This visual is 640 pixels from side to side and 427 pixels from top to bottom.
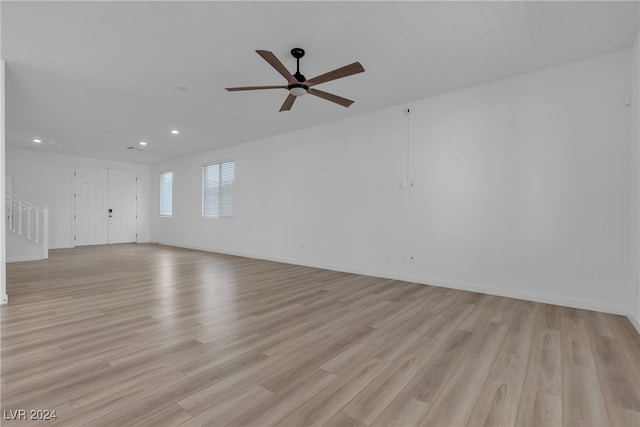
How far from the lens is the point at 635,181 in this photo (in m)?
3.02

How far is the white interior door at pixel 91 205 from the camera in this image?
9.22 metres

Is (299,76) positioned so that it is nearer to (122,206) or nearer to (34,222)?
(34,222)

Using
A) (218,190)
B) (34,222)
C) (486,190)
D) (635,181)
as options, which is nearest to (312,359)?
(486,190)

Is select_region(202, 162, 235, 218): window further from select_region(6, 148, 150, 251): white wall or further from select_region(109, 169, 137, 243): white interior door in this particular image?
select_region(6, 148, 150, 251): white wall

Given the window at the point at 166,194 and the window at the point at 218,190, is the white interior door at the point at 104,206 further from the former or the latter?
the window at the point at 218,190

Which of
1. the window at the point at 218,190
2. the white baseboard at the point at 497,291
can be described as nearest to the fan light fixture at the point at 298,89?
the white baseboard at the point at 497,291

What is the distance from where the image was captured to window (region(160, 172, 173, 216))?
392 inches

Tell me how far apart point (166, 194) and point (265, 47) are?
336 inches

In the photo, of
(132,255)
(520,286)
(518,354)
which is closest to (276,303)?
(518,354)

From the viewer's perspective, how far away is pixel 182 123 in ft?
19.4

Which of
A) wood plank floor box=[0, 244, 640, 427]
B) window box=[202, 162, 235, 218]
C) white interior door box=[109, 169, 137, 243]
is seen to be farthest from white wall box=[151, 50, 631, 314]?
white interior door box=[109, 169, 137, 243]

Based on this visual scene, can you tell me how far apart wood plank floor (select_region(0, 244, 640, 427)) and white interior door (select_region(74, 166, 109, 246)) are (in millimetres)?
6484

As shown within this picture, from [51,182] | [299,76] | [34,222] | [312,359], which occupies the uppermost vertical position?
[299,76]

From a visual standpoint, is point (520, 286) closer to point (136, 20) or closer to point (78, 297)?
point (136, 20)
